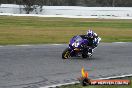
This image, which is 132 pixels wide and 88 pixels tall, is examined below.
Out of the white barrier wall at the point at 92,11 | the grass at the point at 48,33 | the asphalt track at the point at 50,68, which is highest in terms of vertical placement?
the asphalt track at the point at 50,68

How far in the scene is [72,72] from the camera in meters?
11.3

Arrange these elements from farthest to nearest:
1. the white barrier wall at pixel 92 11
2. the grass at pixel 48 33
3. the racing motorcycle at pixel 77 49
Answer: the white barrier wall at pixel 92 11
the grass at pixel 48 33
the racing motorcycle at pixel 77 49

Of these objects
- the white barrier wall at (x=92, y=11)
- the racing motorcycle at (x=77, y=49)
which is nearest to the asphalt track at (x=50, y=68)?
the racing motorcycle at (x=77, y=49)

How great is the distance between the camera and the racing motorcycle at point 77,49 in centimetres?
1465

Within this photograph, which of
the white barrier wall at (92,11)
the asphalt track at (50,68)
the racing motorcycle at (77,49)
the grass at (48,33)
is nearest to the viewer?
the asphalt track at (50,68)

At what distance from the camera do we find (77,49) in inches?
Answer: 581

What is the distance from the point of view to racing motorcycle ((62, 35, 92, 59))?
A: 1465 centimetres

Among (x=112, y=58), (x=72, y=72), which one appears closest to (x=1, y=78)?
(x=72, y=72)

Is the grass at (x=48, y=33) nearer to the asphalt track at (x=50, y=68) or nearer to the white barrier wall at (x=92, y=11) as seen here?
the asphalt track at (x=50, y=68)

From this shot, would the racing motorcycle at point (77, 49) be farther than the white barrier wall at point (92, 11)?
No

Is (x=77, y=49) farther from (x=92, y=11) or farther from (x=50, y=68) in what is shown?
(x=92, y=11)

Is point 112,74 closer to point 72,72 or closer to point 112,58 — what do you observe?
point 72,72

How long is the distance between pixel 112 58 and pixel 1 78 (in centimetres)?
660

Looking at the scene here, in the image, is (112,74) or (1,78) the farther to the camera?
(112,74)
